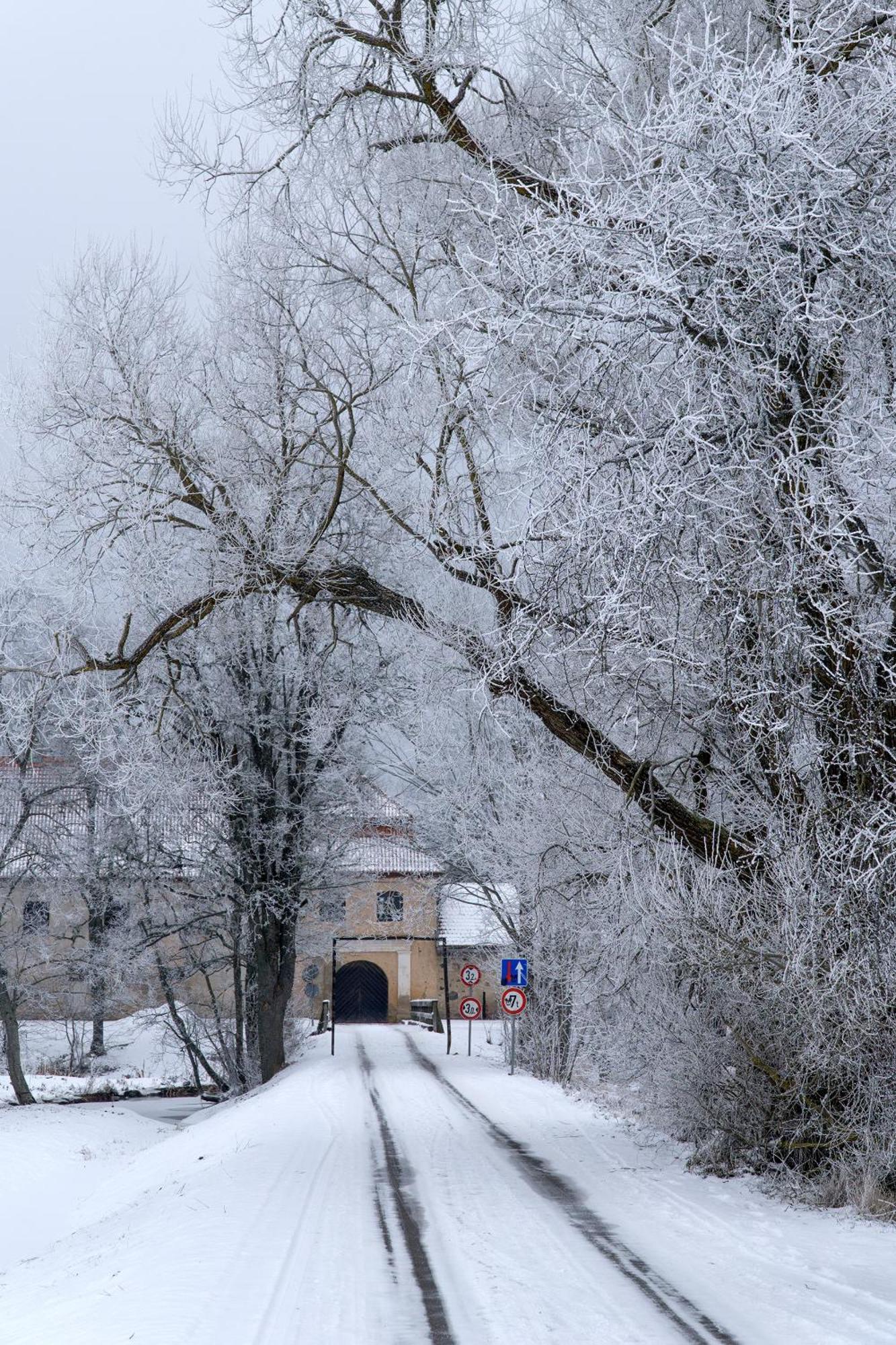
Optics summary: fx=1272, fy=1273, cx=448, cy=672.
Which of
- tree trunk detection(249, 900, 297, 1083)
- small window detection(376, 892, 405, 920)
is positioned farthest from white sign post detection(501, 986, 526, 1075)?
small window detection(376, 892, 405, 920)

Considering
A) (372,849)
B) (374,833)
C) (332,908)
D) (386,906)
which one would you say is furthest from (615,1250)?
(386,906)

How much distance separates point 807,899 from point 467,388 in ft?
15.2

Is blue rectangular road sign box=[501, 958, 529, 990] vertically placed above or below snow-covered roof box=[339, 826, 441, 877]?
below

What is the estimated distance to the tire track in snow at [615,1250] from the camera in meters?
6.04

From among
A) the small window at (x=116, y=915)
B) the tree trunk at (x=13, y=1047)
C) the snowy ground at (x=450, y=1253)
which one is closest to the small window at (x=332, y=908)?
the small window at (x=116, y=915)

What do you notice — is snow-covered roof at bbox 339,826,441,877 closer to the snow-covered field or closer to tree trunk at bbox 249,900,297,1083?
tree trunk at bbox 249,900,297,1083

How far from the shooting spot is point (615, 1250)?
784 cm

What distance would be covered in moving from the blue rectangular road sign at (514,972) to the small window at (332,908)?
7031 mm

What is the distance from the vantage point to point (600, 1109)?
16234 millimetres

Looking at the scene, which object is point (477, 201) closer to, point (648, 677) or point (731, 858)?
point (648, 677)

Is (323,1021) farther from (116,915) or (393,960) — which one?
(116,915)

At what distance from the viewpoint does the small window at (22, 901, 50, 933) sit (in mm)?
35406

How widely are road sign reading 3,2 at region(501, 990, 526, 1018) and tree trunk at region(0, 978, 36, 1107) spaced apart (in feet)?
46.8

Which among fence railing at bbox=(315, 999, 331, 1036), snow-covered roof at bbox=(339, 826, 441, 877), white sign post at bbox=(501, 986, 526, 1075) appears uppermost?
snow-covered roof at bbox=(339, 826, 441, 877)
